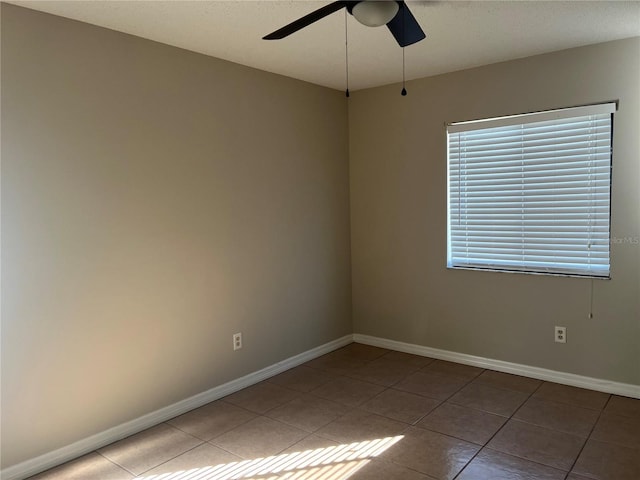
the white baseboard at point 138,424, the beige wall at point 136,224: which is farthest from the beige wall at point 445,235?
the white baseboard at point 138,424

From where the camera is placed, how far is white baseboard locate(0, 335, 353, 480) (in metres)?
2.39

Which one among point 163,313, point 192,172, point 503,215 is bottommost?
point 163,313

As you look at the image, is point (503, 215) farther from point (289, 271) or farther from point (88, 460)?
point (88, 460)

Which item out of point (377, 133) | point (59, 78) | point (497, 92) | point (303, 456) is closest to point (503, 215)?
point (497, 92)

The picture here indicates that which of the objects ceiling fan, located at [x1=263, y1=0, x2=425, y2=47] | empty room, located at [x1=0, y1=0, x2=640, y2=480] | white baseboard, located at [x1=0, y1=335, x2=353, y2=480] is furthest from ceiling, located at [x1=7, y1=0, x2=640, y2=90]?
white baseboard, located at [x1=0, y1=335, x2=353, y2=480]

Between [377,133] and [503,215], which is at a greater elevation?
[377,133]

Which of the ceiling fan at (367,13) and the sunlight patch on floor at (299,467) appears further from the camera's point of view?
the sunlight patch on floor at (299,467)

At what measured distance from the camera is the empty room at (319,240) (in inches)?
94.5

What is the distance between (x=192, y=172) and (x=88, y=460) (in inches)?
70.2

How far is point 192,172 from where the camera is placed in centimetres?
308

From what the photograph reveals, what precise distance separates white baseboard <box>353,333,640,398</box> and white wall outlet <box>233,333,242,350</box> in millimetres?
1447

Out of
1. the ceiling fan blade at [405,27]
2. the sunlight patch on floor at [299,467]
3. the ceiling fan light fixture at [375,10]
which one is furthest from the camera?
the sunlight patch on floor at [299,467]

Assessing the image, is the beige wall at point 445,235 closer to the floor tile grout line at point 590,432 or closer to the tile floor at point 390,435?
the floor tile grout line at point 590,432

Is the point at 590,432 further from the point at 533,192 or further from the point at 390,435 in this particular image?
the point at 533,192
